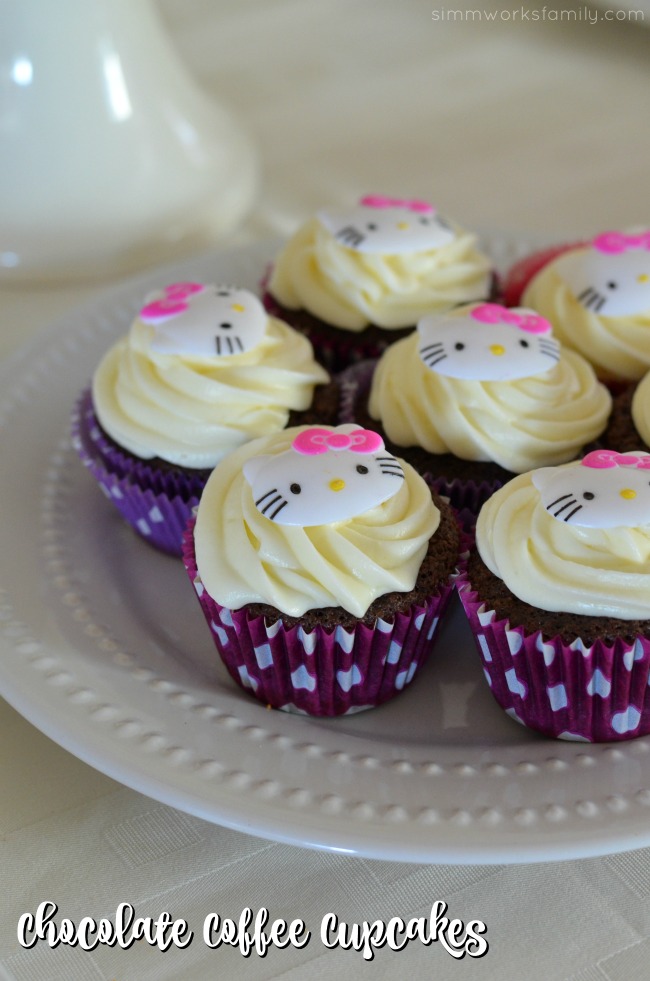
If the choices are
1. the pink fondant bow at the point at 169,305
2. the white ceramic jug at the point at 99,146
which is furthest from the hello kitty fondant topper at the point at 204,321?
the white ceramic jug at the point at 99,146

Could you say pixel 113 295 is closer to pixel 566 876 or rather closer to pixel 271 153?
pixel 271 153

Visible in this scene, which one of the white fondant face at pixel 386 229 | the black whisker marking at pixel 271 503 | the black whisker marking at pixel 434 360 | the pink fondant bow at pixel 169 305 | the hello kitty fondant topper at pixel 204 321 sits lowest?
the black whisker marking at pixel 434 360

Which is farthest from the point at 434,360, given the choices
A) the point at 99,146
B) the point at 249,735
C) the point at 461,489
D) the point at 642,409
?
the point at 99,146

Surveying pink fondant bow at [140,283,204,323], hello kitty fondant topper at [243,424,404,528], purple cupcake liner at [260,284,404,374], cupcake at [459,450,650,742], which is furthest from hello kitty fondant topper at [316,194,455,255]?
cupcake at [459,450,650,742]

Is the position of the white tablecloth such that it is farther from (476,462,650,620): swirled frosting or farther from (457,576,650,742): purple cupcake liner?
(476,462,650,620): swirled frosting

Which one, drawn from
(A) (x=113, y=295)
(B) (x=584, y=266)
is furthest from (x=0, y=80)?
(B) (x=584, y=266)

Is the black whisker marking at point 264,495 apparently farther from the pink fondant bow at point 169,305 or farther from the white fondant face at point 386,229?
the white fondant face at point 386,229

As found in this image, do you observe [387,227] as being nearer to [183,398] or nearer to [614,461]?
[183,398]
